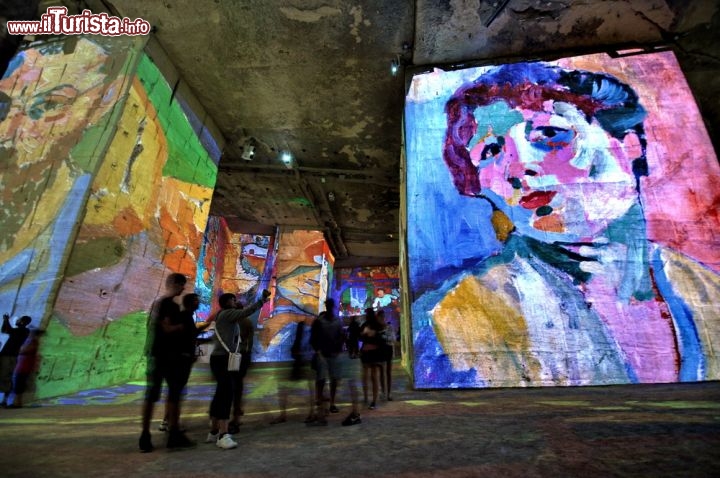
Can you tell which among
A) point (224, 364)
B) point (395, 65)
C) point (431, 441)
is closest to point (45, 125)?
point (224, 364)

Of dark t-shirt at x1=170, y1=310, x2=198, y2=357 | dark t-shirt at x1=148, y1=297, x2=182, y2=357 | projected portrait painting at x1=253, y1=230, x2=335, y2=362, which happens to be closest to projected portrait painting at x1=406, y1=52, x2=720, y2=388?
dark t-shirt at x1=170, y1=310, x2=198, y2=357

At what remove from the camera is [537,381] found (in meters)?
5.78

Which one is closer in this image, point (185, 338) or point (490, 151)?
point (185, 338)

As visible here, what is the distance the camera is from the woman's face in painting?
6574 mm

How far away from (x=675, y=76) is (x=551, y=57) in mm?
2559

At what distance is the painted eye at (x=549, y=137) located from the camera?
7.10 meters

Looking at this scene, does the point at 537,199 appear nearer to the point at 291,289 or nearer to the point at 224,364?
the point at 224,364

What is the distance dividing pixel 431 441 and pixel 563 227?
5.27 metres

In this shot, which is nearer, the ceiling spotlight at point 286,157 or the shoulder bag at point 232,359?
the shoulder bag at point 232,359

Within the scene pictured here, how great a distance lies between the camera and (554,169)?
693 centimetres

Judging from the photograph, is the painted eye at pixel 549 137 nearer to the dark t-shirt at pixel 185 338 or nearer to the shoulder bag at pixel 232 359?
the shoulder bag at pixel 232 359

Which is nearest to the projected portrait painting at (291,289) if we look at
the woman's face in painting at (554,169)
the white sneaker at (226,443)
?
the woman's face in painting at (554,169)

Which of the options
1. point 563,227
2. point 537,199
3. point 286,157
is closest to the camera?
point 563,227

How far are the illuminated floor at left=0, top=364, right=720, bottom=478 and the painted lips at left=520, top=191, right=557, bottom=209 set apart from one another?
11.3ft
